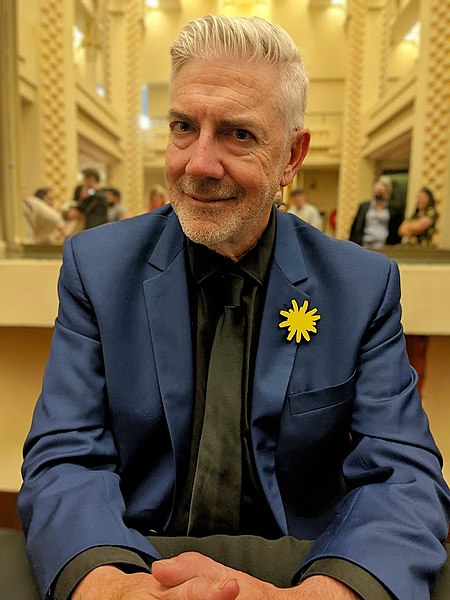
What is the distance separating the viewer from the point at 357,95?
5441 millimetres

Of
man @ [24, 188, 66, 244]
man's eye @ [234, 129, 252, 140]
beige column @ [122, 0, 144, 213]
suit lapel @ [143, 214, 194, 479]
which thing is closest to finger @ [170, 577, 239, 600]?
suit lapel @ [143, 214, 194, 479]

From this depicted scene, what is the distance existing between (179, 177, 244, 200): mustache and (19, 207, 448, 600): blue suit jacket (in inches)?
4.7

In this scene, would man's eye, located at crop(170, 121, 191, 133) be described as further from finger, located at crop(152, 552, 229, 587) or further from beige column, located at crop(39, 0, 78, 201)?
beige column, located at crop(39, 0, 78, 201)

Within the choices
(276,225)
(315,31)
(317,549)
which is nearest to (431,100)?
(315,31)

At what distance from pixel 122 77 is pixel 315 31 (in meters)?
2.34

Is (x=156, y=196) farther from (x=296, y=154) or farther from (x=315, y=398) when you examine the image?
(x=315, y=398)

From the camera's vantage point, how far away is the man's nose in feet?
2.23

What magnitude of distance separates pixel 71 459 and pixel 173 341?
0.74ft

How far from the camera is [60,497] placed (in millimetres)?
658

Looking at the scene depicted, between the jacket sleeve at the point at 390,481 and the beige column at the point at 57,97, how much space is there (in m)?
5.21

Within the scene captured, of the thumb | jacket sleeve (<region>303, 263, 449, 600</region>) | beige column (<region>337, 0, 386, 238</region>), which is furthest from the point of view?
beige column (<region>337, 0, 386, 238</region>)

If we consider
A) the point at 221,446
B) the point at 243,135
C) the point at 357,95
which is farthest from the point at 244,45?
the point at 357,95

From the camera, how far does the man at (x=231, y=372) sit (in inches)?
26.6

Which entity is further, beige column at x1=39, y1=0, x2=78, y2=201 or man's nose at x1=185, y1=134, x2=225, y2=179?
beige column at x1=39, y1=0, x2=78, y2=201
